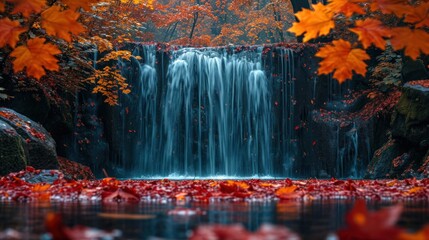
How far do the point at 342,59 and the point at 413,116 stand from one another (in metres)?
9.23

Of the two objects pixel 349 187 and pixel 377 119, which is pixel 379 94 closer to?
pixel 377 119

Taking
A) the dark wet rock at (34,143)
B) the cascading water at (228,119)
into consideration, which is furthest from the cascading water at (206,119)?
the dark wet rock at (34,143)

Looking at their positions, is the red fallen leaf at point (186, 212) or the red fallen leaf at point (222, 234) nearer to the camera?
the red fallen leaf at point (222, 234)

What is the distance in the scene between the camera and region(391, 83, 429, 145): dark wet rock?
12117 millimetres

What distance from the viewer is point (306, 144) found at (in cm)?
1744

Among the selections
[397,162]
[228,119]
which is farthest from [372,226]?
[228,119]

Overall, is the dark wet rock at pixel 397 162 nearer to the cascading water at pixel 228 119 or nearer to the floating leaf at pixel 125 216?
the cascading water at pixel 228 119

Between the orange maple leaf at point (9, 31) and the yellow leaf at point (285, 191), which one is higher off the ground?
the orange maple leaf at point (9, 31)

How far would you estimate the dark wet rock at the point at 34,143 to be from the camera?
9.50 m

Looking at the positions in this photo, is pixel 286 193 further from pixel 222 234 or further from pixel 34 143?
pixel 34 143

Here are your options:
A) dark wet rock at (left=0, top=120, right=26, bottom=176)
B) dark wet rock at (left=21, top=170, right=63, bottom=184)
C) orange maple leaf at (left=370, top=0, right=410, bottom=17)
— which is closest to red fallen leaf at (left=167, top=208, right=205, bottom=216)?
orange maple leaf at (left=370, top=0, right=410, bottom=17)

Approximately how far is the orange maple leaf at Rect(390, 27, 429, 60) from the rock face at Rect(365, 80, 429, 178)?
855 centimetres

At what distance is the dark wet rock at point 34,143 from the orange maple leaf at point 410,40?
7293 mm

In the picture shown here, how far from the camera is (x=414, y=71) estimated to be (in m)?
14.3
